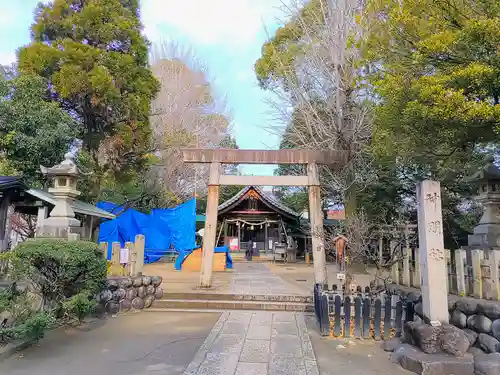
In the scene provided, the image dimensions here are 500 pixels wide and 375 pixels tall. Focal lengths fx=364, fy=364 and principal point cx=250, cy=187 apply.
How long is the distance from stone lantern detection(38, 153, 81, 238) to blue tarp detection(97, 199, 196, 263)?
34.2 ft

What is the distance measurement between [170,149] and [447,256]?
62.6ft

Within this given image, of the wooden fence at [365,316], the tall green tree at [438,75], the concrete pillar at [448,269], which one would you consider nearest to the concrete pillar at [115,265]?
the wooden fence at [365,316]

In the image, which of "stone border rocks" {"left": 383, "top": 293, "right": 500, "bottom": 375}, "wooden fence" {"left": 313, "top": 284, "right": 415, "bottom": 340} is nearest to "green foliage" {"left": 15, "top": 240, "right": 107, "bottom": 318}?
"wooden fence" {"left": 313, "top": 284, "right": 415, "bottom": 340}

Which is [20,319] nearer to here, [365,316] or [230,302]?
[230,302]

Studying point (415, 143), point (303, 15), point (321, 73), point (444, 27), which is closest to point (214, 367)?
point (415, 143)

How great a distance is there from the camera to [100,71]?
544 inches

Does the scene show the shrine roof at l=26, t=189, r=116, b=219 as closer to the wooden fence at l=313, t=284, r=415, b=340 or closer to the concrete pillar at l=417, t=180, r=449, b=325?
the wooden fence at l=313, t=284, r=415, b=340

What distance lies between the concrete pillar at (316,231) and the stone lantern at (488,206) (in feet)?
13.1

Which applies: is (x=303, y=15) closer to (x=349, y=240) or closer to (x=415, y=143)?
(x=415, y=143)

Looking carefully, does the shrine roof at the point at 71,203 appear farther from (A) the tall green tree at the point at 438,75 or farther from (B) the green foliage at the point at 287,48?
(B) the green foliage at the point at 287,48

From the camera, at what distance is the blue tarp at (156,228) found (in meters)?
18.6

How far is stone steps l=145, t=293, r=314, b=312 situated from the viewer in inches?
344

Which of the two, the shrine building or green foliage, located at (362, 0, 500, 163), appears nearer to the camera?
green foliage, located at (362, 0, 500, 163)

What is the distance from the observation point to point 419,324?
5168 millimetres
